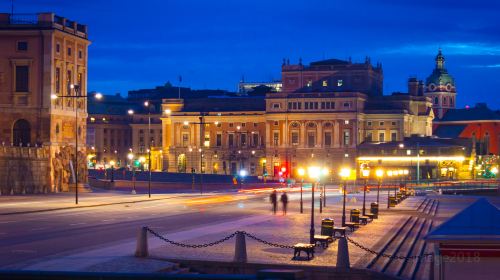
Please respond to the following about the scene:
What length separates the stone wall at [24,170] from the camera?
7100cm

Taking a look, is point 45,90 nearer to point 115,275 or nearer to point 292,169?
point 115,275

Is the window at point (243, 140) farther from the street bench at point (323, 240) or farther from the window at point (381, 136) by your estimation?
the street bench at point (323, 240)

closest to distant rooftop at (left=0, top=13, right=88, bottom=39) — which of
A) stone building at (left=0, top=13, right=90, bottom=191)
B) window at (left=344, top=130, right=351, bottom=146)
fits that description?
stone building at (left=0, top=13, right=90, bottom=191)

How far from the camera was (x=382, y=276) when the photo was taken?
28.9 metres

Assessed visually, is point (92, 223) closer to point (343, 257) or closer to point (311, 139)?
point (343, 257)

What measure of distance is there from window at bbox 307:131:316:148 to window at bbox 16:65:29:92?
95.4 meters

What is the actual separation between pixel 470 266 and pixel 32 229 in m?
26.5

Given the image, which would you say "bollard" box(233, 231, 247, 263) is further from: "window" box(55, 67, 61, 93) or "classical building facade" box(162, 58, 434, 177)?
"classical building facade" box(162, 58, 434, 177)

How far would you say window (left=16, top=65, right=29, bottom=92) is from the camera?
3150 inches

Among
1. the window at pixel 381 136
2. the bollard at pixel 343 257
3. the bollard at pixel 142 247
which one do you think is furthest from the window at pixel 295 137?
the bollard at pixel 343 257

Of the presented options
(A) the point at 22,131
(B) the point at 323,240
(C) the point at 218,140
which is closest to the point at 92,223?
(B) the point at 323,240

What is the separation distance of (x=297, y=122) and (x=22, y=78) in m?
95.3

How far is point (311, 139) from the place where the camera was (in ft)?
560

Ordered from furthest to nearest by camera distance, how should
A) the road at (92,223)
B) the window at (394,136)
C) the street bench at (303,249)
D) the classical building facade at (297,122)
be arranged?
the window at (394,136) → the classical building facade at (297,122) → the road at (92,223) → the street bench at (303,249)
